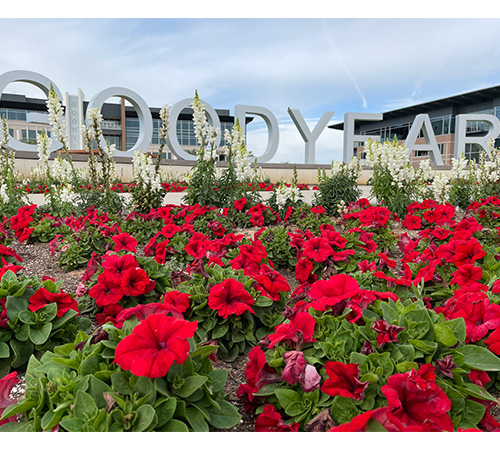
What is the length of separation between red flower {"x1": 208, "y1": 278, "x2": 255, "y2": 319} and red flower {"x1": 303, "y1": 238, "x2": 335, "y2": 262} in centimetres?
119

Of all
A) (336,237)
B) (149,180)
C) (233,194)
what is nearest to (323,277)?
(336,237)

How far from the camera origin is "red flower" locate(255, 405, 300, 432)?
1.39m

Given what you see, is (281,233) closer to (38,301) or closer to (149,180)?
(38,301)

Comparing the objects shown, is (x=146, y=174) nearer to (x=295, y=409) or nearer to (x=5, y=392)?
(x=5, y=392)

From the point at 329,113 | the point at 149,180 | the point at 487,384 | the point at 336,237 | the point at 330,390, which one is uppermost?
the point at 329,113

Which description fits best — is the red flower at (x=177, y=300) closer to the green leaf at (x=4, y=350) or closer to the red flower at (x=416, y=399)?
the green leaf at (x=4, y=350)

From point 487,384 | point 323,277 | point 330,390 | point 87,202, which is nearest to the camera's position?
point 330,390

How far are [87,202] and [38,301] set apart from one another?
5.24 metres

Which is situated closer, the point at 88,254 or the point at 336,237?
the point at 336,237

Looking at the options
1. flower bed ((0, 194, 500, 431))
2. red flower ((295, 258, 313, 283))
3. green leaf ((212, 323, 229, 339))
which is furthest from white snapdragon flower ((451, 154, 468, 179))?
green leaf ((212, 323, 229, 339))

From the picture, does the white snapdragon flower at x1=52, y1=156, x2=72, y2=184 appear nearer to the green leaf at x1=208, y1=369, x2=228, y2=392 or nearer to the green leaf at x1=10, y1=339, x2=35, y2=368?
the green leaf at x1=10, y1=339, x2=35, y2=368

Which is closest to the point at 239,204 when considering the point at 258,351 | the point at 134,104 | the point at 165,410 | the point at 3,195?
the point at 3,195

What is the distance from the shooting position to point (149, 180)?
20.9ft

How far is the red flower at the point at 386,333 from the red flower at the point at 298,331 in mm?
244
